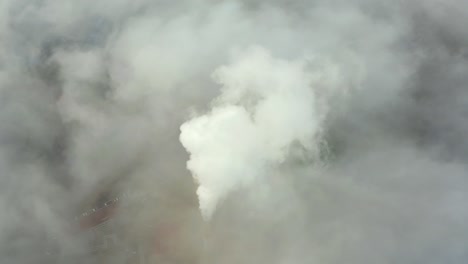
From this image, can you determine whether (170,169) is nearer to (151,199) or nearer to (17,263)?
(151,199)

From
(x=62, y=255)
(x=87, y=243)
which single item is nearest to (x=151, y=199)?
(x=87, y=243)

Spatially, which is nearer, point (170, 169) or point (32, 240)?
point (170, 169)

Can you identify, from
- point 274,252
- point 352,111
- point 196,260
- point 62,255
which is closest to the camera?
point 274,252

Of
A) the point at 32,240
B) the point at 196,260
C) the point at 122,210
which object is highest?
the point at 32,240

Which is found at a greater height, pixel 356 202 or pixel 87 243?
pixel 87 243

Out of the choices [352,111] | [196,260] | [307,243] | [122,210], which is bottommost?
[307,243]

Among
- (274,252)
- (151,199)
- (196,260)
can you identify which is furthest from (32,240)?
(274,252)

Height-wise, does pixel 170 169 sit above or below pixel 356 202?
above

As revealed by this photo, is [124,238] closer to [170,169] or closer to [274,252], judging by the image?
[170,169]

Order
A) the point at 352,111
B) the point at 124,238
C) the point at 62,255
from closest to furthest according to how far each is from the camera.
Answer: the point at 352,111 → the point at 124,238 → the point at 62,255
